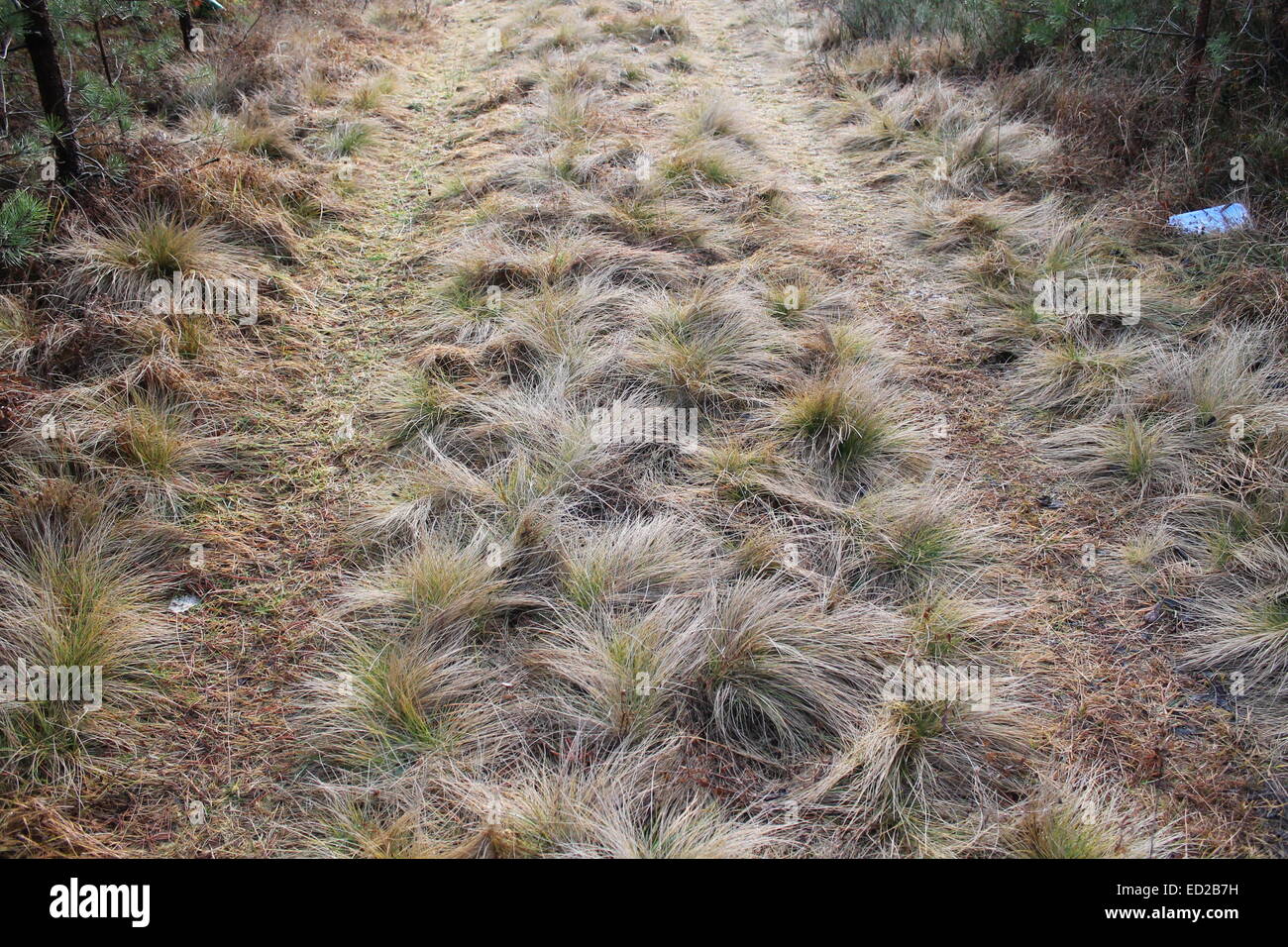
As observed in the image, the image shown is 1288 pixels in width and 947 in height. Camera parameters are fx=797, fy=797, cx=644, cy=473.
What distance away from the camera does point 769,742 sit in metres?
2.37

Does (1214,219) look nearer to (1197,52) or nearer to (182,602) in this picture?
(1197,52)

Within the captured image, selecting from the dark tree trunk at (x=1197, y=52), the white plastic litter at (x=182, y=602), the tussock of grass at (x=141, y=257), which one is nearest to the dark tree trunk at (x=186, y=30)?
the tussock of grass at (x=141, y=257)

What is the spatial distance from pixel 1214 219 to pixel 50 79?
6.04 m

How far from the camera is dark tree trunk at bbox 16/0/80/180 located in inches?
149

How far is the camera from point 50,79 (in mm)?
3973

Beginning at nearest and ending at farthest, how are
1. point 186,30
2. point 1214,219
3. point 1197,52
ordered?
1. point 1214,219
2. point 1197,52
3. point 186,30

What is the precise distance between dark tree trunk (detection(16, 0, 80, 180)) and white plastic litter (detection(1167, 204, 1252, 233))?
5.82 meters

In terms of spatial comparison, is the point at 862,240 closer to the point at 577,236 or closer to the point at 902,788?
the point at 577,236

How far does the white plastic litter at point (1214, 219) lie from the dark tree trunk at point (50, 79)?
19.1ft

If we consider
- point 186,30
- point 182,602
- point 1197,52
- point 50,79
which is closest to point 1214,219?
point 1197,52

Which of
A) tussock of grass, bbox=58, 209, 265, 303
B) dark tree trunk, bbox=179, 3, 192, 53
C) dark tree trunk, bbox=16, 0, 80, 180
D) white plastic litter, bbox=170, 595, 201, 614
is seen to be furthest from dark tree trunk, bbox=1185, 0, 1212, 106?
dark tree trunk, bbox=179, 3, 192, 53

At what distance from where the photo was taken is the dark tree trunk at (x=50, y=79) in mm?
3779
